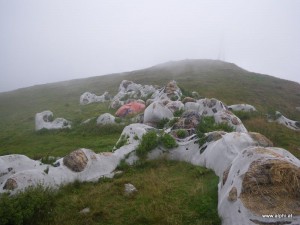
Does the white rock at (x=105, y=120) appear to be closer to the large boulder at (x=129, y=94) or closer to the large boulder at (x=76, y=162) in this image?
the large boulder at (x=129, y=94)

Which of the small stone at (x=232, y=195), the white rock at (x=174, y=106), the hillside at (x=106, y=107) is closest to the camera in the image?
the small stone at (x=232, y=195)

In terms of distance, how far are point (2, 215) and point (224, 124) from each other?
14.9 meters

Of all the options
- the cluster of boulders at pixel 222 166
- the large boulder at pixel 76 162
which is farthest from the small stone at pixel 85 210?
the large boulder at pixel 76 162

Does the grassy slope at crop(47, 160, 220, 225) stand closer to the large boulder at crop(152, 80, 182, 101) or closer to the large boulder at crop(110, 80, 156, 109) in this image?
the large boulder at crop(152, 80, 182, 101)

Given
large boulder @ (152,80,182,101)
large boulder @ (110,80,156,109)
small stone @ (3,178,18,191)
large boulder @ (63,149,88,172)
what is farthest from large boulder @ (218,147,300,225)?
large boulder @ (110,80,156,109)

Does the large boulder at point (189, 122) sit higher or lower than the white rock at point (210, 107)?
higher

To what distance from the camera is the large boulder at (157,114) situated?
24031 mm

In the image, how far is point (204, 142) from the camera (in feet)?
51.0

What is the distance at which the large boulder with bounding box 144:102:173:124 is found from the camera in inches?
Answer: 946

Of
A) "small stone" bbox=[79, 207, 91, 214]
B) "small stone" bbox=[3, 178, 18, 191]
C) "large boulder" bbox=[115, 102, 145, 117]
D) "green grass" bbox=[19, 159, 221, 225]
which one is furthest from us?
"large boulder" bbox=[115, 102, 145, 117]

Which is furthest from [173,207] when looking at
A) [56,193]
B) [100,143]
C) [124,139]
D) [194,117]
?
[100,143]

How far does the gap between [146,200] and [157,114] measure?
1376 cm

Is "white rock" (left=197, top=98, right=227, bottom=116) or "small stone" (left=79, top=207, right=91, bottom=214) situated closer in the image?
"small stone" (left=79, top=207, right=91, bottom=214)

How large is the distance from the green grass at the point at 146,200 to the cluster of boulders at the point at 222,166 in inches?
26.1
